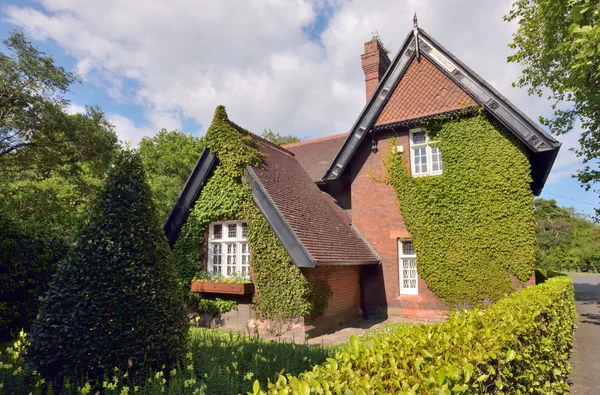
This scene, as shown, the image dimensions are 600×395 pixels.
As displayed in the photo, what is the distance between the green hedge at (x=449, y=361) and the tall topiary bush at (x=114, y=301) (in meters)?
2.78

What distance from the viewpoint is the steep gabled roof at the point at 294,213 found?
9977 millimetres

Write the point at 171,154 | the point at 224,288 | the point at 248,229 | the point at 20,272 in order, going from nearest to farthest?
1. the point at 20,272
2. the point at 224,288
3. the point at 248,229
4. the point at 171,154

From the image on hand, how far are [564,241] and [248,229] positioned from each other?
5821 cm

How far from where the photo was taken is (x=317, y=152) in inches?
717

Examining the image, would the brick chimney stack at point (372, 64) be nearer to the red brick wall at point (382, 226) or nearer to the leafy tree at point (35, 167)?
the red brick wall at point (382, 226)

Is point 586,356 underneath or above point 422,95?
underneath

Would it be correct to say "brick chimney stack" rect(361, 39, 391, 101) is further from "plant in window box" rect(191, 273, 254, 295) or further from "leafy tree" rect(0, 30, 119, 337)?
"leafy tree" rect(0, 30, 119, 337)

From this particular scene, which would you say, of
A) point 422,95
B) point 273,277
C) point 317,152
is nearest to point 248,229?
point 273,277

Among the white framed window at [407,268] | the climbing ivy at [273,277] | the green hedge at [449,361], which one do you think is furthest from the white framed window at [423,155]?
the green hedge at [449,361]

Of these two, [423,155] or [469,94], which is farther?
[423,155]

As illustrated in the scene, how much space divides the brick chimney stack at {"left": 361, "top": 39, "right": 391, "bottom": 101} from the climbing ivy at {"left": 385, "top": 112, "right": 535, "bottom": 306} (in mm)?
4858

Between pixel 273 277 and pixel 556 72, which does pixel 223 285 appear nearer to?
pixel 273 277

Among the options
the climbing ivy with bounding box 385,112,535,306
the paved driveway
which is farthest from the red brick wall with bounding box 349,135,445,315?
the paved driveway

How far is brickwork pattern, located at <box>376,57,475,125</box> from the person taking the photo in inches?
511
